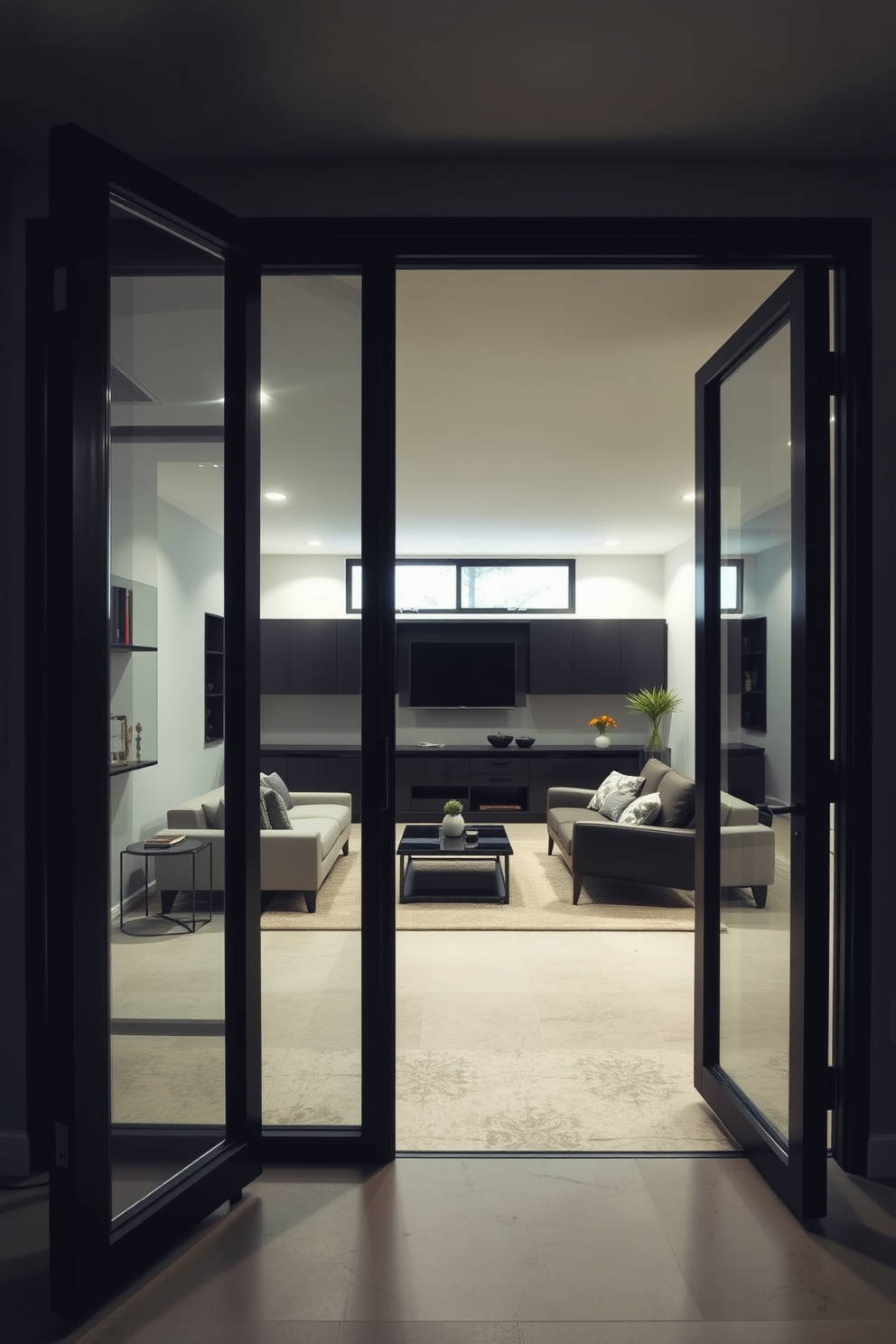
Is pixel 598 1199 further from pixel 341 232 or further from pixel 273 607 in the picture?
pixel 341 232

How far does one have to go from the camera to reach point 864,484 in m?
2.16

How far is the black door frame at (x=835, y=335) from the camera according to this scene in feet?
7.08

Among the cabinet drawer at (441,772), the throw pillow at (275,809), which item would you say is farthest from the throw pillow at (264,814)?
the cabinet drawer at (441,772)

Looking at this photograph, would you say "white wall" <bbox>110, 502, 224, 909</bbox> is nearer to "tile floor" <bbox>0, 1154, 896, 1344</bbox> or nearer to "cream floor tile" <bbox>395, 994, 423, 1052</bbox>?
"tile floor" <bbox>0, 1154, 896, 1344</bbox>

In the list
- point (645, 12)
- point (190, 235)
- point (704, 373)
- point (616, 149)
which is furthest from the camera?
point (704, 373)

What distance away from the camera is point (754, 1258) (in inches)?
72.6

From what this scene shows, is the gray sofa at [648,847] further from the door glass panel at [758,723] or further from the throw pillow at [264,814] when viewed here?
the throw pillow at [264,814]

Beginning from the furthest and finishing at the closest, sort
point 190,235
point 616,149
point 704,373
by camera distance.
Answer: point 704,373 < point 616,149 < point 190,235

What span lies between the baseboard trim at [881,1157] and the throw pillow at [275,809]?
1.77 meters

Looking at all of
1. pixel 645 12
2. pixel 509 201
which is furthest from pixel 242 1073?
pixel 645 12

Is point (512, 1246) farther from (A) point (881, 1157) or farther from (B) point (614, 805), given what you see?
(B) point (614, 805)

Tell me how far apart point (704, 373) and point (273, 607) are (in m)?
1.57

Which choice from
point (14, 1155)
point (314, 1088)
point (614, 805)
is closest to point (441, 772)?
point (614, 805)

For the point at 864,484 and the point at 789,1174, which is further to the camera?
the point at 864,484
